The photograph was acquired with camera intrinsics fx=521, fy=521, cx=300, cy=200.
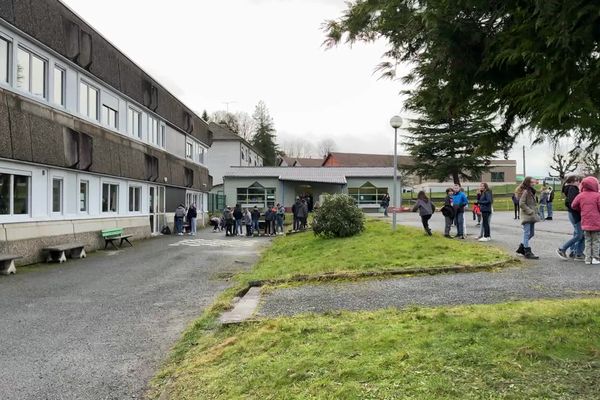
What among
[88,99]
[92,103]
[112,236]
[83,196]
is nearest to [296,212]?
[112,236]

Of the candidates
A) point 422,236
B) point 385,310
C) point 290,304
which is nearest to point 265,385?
point 385,310

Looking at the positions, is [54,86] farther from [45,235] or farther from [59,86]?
[45,235]

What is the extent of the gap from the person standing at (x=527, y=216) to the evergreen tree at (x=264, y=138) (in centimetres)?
7814

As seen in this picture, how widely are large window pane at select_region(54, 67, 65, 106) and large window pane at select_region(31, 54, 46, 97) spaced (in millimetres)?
649

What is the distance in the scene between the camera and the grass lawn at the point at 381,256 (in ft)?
34.5

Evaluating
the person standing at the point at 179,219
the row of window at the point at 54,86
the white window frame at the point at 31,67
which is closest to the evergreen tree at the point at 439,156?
the person standing at the point at 179,219

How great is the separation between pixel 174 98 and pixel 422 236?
20.2m

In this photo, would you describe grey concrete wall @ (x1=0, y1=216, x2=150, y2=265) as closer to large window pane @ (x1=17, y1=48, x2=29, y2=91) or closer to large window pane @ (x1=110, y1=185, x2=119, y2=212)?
large window pane @ (x1=110, y1=185, x2=119, y2=212)

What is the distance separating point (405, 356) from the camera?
4445mm

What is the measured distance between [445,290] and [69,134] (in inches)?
539

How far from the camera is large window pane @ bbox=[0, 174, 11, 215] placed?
13781 millimetres

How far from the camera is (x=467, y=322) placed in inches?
221

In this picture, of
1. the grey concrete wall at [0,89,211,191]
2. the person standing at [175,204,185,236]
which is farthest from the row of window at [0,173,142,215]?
the person standing at [175,204,185,236]

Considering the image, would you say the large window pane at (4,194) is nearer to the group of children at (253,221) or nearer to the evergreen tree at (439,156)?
the group of children at (253,221)
